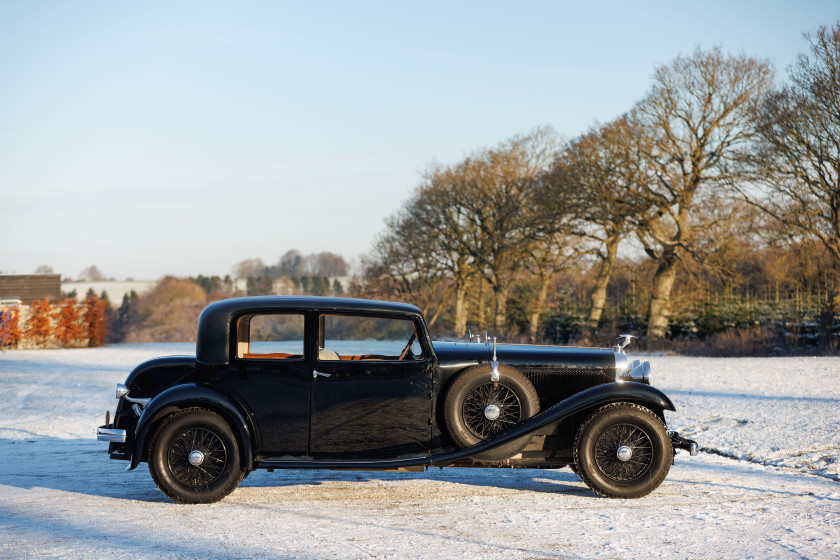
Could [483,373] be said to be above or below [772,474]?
above

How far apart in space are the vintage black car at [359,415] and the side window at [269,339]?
0.06 feet

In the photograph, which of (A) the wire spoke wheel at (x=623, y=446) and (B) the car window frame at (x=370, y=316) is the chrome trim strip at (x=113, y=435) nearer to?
(B) the car window frame at (x=370, y=316)

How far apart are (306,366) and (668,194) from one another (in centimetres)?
2180

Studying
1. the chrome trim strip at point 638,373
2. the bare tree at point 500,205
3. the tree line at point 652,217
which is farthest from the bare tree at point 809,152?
the chrome trim strip at point 638,373

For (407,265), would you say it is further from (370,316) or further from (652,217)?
(370,316)

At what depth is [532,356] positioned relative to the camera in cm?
699

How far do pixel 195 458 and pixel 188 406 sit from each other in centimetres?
43

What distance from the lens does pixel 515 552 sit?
4746 millimetres

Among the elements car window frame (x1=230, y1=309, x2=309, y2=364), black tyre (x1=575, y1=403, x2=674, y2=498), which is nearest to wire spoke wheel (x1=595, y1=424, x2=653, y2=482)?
black tyre (x1=575, y1=403, x2=674, y2=498)

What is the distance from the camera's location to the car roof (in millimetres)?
6551

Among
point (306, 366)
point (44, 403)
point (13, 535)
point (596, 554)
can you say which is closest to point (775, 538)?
point (596, 554)

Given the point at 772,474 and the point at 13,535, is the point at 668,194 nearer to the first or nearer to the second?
the point at 772,474

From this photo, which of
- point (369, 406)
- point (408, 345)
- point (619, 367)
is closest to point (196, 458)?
point (369, 406)

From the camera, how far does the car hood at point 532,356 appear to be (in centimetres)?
678
